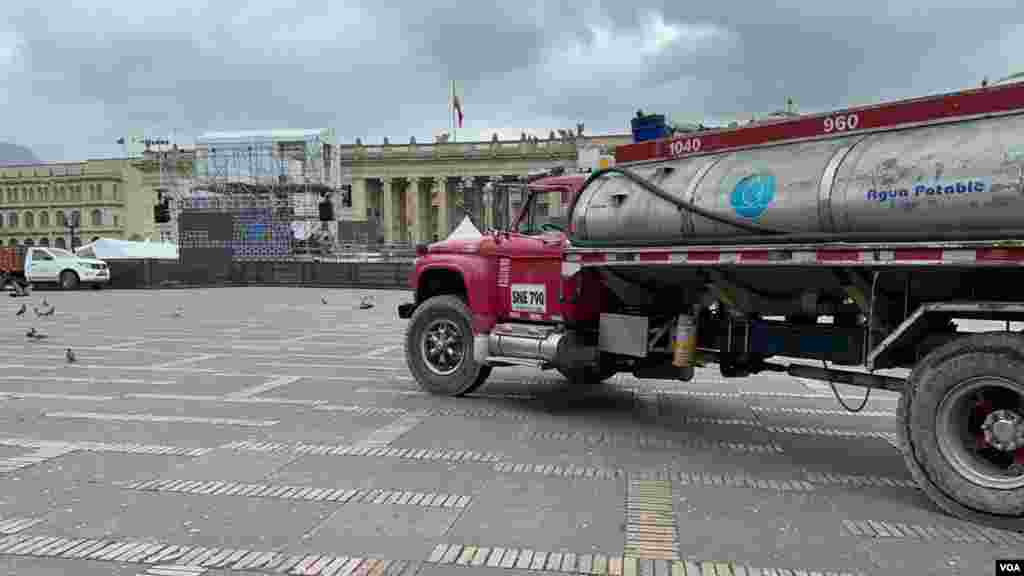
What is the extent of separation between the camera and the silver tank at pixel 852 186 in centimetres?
446

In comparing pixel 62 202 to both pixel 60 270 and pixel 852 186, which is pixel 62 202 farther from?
pixel 852 186

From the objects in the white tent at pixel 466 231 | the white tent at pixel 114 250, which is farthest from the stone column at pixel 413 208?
the white tent at pixel 466 231

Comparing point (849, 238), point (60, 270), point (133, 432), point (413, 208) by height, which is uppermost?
point (413, 208)

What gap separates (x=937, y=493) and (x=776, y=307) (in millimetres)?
1933

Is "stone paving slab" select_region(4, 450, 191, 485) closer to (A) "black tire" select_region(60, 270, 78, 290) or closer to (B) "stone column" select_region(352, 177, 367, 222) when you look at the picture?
(A) "black tire" select_region(60, 270, 78, 290)

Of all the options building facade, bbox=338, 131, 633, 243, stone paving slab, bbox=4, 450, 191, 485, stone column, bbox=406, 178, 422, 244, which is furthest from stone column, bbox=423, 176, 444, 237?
stone paving slab, bbox=4, 450, 191, 485

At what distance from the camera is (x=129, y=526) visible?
14.9ft

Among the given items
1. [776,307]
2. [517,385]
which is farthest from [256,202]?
[776,307]

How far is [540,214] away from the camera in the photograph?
8500mm

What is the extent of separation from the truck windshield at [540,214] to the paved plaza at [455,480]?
6.54 ft

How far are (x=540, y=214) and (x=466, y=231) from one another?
120cm

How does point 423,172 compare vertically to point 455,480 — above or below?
above

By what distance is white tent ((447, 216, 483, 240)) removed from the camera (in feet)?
29.8

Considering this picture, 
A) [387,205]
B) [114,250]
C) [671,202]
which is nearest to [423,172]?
[387,205]
